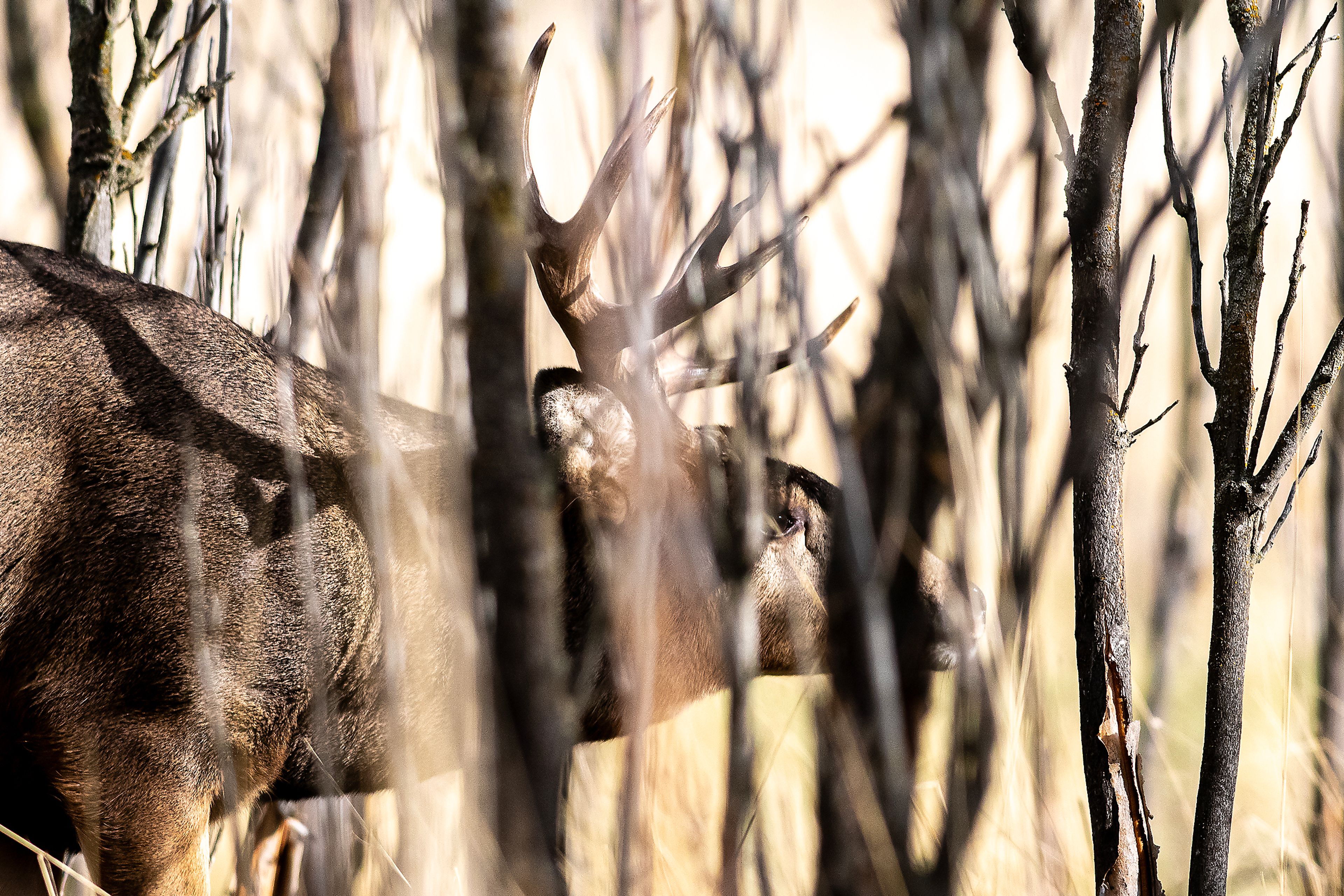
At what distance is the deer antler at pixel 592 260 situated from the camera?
126cm

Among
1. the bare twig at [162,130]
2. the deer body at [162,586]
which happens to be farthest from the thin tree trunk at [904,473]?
the bare twig at [162,130]

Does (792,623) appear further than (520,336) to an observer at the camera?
No

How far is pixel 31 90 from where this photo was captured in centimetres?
564

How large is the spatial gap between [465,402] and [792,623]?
514 mm

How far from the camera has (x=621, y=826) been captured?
3.63 ft

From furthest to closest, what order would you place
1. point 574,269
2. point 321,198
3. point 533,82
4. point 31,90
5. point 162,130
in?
point 31,90, point 321,198, point 162,130, point 574,269, point 533,82

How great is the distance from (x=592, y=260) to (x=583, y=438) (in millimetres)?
481

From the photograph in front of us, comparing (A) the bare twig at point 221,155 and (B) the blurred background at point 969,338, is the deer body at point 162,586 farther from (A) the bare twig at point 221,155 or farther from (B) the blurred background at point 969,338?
(B) the blurred background at point 969,338

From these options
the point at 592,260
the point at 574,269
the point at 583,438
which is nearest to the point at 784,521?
the point at 583,438

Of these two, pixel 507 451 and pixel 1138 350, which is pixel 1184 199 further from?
pixel 507 451

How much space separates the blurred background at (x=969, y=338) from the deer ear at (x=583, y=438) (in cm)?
26

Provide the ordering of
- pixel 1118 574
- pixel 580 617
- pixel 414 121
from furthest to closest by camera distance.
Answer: pixel 580 617, pixel 414 121, pixel 1118 574

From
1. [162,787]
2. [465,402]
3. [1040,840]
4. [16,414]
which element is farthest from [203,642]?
[16,414]

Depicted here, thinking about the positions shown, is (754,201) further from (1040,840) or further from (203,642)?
(203,642)
